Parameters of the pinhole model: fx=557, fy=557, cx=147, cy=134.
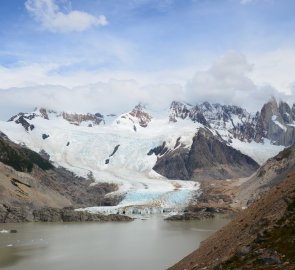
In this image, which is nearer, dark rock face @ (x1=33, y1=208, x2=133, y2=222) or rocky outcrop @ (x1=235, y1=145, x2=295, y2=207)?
dark rock face @ (x1=33, y1=208, x2=133, y2=222)

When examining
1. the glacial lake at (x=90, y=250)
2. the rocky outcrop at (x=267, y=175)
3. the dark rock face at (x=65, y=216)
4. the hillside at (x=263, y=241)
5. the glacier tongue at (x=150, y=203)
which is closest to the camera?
the hillside at (x=263, y=241)

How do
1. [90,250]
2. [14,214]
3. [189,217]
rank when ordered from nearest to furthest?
[90,250] < [14,214] < [189,217]

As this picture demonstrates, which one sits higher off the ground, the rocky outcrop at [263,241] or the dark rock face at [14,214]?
the dark rock face at [14,214]

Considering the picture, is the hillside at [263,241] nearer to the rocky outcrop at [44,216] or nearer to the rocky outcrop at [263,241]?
the rocky outcrop at [263,241]

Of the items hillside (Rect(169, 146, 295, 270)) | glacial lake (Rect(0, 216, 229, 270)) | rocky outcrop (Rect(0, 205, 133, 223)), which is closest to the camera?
hillside (Rect(169, 146, 295, 270))

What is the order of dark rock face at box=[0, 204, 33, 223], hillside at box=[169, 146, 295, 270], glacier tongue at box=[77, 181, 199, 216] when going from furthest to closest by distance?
glacier tongue at box=[77, 181, 199, 216] → dark rock face at box=[0, 204, 33, 223] → hillside at box=[169, 146, 295, 270]

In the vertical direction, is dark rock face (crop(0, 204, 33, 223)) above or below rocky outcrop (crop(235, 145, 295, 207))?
below

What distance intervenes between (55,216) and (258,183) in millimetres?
71869

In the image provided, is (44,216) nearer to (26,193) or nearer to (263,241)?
(26,193)

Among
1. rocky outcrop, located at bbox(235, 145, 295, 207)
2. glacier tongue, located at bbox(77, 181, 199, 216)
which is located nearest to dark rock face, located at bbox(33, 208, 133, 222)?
glacier tongue, located at bbox(77, 181, 199, 216)

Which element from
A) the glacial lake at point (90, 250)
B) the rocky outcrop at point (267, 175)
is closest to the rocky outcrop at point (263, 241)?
A: the glacial lake at point (90, 250)

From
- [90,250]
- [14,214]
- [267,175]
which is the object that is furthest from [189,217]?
[90,250]

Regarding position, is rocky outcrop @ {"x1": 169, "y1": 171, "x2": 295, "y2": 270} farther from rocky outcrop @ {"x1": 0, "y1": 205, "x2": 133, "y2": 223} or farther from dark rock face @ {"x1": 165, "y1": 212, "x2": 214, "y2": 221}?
dark rock face @ {"x1": 165, "y1": 212, "x2": 214, "y2": 221}

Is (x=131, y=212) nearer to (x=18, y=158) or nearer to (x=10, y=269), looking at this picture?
(x=18, y=158)
